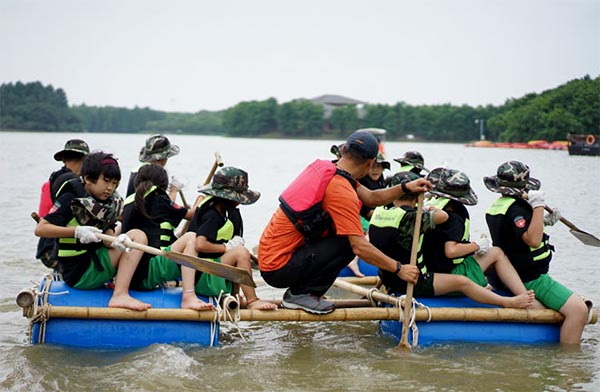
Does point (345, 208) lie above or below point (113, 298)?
above

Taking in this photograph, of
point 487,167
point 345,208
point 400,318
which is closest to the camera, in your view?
point 345,208

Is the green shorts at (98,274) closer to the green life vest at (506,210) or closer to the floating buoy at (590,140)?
the green life vest at (506,210)

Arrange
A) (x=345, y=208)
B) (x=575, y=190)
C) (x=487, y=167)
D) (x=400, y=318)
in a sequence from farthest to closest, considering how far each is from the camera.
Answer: (x=487, y=167) < (x=575, y=190) < (x=400, y=318) < (x=345, y=208)

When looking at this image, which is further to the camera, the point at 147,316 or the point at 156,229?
the point at 156,229

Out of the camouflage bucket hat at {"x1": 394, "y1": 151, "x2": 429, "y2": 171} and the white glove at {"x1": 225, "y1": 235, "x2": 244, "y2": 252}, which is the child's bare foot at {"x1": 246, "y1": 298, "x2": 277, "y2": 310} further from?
the camouflage bucket hat at {"x1": 394, "y1": 151, "x2": 429, "y2": 171}

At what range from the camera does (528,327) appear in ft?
22.9

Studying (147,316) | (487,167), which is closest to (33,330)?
(147,316)

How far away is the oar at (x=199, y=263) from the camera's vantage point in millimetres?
6246

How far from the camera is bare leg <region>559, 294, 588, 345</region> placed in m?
6.92

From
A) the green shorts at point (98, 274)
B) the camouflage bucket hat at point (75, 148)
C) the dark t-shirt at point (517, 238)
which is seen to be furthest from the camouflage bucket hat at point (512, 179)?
the camouflage bucket hat at point (75, 148)

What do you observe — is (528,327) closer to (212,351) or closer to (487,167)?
(212,351)

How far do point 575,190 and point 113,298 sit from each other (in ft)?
72.0

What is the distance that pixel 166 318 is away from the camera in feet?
21.1

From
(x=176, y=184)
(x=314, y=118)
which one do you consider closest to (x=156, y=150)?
(x=176, y=184)
